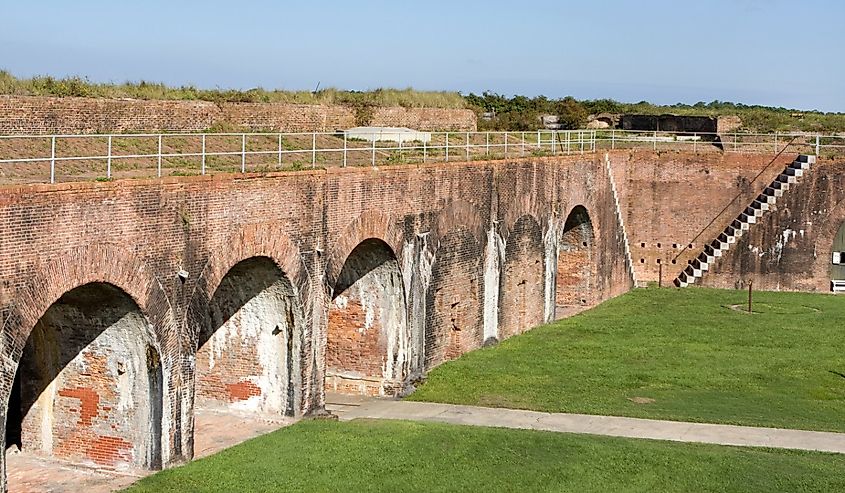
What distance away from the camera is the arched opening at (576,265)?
33406 millimetres

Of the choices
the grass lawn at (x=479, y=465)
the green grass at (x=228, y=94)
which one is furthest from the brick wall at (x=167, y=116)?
the grass lawn at (x=479, y=465)

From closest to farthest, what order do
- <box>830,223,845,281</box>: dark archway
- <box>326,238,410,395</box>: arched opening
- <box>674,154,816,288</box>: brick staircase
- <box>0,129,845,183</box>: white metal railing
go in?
<box>0,129,845,183</box>: white metal railing → <box>326,238,410,395</box>: arched opening → <box>830,223,845,281</box>: dark archway → <box>674,154,816,288</box>: brick staircase

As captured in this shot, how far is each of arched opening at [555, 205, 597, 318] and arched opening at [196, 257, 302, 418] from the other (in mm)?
14116

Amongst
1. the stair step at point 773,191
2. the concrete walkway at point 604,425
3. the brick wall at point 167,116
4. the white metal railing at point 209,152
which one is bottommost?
Result: the concrete walkway at point 604,425

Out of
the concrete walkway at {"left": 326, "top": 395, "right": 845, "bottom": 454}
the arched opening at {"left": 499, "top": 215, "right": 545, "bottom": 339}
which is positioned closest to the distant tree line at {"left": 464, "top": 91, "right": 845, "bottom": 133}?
the arched opening at {"left": 499, "top": 215, "right": 545, "bottom": 339}

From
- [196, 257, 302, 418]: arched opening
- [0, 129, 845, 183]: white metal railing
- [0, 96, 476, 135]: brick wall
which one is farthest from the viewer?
[0, 96, 476, 135]: brick wall

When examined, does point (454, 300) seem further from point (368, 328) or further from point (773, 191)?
point (773, 191)

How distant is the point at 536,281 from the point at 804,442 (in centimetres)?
1081

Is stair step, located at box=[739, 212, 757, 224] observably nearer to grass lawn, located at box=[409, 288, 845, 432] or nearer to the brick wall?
grass lawn, located at box=[409, 288, 845, 432]

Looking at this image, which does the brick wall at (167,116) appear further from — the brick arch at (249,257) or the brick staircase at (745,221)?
the brick staircase at (745,221)

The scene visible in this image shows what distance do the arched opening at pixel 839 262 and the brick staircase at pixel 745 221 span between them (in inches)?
71.8

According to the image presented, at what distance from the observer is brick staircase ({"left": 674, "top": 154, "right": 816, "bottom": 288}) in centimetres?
3559

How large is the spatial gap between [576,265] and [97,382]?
18.3m

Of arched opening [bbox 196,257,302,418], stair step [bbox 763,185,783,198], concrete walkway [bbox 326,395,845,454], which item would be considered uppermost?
stair step [bbox 763,185,783,198]
